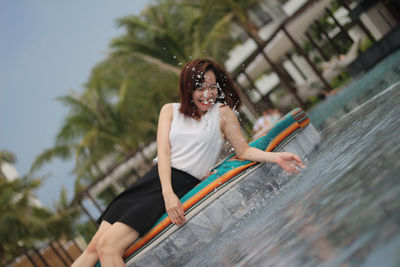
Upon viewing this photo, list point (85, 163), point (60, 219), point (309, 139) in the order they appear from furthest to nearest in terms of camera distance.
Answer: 1. point (60, 219)
2. point (85, 163)
3. point (309, 139)

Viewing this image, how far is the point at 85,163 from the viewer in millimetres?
18047

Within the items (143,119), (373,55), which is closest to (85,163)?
(143,119)

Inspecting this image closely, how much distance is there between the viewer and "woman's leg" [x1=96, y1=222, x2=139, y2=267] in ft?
10.9

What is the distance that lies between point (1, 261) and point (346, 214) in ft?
56.4

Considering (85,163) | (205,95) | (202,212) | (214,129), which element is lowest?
(202,212)

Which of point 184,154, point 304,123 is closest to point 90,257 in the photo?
point 184,154

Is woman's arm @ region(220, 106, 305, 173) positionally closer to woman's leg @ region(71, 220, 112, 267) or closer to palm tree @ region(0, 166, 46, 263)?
woman's leg @ region(71, 220, 112, 267)

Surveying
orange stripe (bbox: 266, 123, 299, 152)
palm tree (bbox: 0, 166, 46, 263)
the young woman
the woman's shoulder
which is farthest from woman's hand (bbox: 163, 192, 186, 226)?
palm tree (bbox: 0, 166, 46, 263)

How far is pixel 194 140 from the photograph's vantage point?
4.04m

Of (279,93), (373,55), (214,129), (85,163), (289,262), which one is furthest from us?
(279,93)

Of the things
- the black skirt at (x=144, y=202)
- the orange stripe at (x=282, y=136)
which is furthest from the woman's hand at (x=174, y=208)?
the orange stripe at (x=282, y=136)

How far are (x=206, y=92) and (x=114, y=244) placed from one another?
5.26ft

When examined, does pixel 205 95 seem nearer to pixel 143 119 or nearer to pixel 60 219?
pixel 143 119

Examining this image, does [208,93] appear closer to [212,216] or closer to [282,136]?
[212,216]
